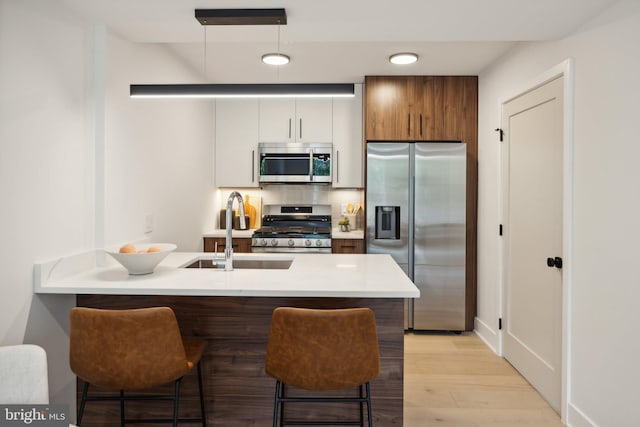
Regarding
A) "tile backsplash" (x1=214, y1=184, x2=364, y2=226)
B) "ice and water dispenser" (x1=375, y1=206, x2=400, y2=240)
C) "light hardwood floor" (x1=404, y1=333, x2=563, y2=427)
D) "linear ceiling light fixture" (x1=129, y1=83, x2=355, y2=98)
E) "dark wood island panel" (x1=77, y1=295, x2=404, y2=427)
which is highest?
"linear ceiling light fixture" (x1=129, y1=83, x2=355, y2=98)

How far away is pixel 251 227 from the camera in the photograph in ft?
16.0

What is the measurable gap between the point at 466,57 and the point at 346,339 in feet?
9.36

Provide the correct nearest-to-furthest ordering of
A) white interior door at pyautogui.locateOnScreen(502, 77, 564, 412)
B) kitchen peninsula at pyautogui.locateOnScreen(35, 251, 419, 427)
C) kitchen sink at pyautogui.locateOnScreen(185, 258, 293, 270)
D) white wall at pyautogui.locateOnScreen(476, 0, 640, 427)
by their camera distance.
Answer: white wall at pyautogui.locateOnScreen(476, 0, 640, 427) → kitchen peninsula at pyautogui.locateOnScreen(35, 251, 419, 427) → white interior door at pyautogui.locateOnScreen(502, 77, 564, 412) → kitchen sink at pyautogui.locateOnScreen(185, 258, 293, 270)

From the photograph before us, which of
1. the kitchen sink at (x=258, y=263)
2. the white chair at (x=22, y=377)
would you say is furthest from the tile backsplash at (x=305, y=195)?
the white chair at (x=22, y=377)

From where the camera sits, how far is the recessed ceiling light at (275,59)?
11.5 feet

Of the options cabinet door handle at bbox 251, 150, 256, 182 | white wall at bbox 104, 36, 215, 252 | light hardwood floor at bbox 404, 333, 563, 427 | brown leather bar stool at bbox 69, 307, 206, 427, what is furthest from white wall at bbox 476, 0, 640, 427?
cabinet door handle at bbox 251, 150, 256, 182

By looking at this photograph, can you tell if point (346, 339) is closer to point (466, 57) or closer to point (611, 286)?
point (611, 286)

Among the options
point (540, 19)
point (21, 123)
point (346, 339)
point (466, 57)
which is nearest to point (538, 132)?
point (540, 19)

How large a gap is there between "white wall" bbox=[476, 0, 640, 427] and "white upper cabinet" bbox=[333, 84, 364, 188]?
6.94 ft

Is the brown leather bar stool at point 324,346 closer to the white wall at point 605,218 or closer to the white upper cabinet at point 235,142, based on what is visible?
the white wall at point 605,218

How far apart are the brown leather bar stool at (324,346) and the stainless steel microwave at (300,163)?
2930mm

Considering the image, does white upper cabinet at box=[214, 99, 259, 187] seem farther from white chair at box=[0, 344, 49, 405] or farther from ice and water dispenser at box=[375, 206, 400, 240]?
white chair at box=[0, 344, 49, 405]

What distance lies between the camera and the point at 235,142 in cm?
466

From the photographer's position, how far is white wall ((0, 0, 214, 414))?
1.85 m
